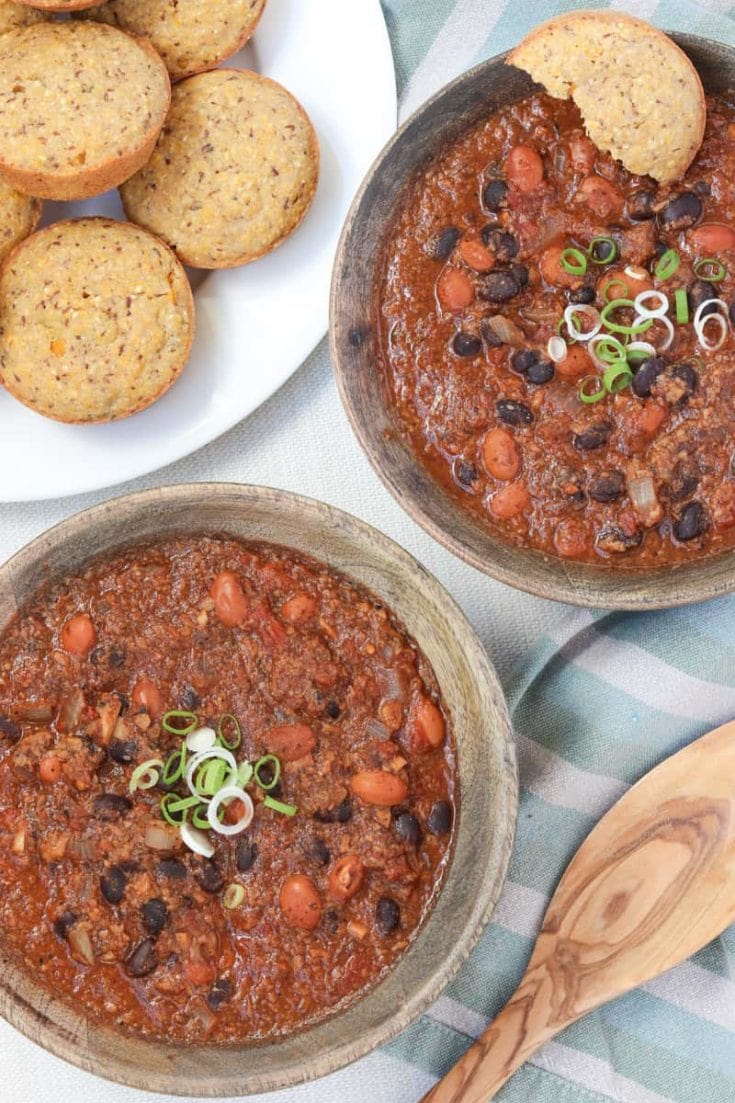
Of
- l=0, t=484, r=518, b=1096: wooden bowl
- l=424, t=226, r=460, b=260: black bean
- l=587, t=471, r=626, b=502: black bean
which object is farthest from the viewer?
l=424, t=226, r=460, b=260: black bean

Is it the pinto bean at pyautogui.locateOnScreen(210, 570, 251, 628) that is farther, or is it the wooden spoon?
the wooden spoon

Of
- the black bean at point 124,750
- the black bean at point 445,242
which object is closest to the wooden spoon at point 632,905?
the black bean at point 124,750

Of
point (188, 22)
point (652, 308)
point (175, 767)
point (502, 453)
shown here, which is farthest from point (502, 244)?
point (175, 767)

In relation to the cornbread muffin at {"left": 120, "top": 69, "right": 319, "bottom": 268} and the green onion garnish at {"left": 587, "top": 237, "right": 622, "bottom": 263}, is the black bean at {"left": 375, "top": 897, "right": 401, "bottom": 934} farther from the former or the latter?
the cornbread muffin at {"left": 120, "top": 69, "right": 319, "bottom": 268}

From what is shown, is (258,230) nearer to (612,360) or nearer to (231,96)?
(231,96)

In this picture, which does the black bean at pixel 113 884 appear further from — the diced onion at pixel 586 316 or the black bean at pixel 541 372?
the diced onion at pixel 586 316

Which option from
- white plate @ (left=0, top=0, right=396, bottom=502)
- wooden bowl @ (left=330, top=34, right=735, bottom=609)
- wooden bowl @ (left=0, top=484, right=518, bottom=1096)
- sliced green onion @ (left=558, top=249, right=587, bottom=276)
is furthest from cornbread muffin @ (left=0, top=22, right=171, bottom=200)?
sliced green onion @ (left=558, top=249, right=587, bottom=276)
